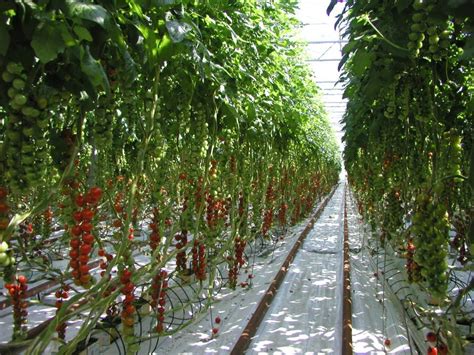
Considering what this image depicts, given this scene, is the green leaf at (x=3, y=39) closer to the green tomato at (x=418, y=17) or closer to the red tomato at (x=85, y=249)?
the red tomato at (x=85, y=249)

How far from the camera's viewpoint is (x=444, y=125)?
218cm

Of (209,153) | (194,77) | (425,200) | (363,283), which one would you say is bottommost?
(363,283)

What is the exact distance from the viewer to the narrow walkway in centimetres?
285

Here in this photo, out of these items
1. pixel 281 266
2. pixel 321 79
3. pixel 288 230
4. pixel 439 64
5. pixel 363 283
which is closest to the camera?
pixel 439 64

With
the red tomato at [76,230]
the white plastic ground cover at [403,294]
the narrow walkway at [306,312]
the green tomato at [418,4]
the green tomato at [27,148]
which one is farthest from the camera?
the narrow walkway at [306,312]

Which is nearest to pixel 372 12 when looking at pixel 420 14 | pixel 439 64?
pixel 439 64

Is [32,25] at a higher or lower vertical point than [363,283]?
higher

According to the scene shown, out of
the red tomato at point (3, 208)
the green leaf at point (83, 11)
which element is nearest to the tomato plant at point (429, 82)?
the green leaf at point (83, 11)

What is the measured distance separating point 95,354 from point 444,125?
7.41 feet

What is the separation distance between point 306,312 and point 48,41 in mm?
3100

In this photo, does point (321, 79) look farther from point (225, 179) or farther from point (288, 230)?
point (225, 179)

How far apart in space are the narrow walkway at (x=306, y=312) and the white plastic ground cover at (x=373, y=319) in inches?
5.5

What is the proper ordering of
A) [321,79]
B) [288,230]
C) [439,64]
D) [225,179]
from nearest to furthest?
[439,64] → [225,179] → [288,230] → [321,79]

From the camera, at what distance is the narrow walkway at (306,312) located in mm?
2846
